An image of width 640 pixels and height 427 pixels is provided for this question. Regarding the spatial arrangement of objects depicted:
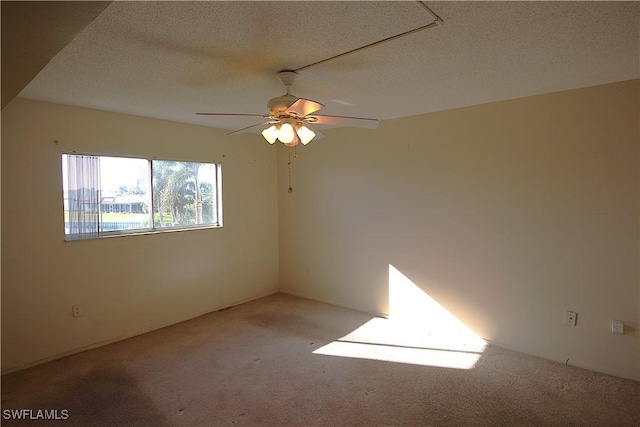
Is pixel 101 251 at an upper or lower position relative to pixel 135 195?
lower

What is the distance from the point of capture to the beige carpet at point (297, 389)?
7.51 feet

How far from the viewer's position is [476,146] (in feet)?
11.2

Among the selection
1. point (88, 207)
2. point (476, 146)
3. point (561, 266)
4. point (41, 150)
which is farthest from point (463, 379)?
point (41, 150)

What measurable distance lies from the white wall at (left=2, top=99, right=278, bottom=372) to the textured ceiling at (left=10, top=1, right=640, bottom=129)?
1.23ft

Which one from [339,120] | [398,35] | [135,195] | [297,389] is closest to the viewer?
[398,35]

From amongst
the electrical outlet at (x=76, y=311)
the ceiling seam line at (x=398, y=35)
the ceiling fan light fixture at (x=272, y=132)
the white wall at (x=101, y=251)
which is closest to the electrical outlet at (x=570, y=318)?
the ceiling seam line at (x=398, y=35)

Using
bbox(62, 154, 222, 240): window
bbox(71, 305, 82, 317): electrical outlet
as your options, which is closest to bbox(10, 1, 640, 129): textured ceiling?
bbox(62, 154, 222, 240): window

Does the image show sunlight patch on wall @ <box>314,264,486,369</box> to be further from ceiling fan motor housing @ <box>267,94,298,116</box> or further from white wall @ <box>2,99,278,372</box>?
ceiling fan motor housing @ <box>267,94,298,116</box>

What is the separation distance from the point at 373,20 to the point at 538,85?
1.86 meters

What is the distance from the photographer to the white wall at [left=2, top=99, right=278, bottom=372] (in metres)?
2.94

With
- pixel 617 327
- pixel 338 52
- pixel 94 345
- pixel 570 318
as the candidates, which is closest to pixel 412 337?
pixel 570 318

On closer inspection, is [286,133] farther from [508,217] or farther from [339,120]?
[508,217]

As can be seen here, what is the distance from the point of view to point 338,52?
6.88 ft

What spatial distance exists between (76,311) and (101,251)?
591 millimetres
